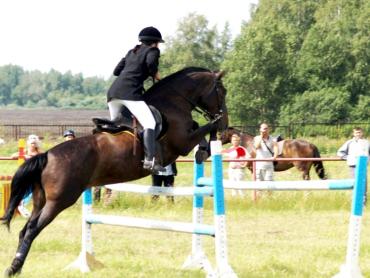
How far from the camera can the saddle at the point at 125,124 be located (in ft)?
26.5

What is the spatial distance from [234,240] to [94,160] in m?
3.28

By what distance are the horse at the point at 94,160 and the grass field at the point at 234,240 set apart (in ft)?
1.94

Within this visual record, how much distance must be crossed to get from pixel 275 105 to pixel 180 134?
1886 inches

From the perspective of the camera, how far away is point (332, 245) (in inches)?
392

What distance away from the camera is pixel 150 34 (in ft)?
26.7

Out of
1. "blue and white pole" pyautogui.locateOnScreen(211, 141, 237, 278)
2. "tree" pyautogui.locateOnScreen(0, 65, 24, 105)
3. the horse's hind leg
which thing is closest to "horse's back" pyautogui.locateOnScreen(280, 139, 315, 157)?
the horse's hind leg

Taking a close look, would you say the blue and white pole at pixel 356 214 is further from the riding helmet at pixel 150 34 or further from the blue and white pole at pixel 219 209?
the riding helmet at pixel 150 34

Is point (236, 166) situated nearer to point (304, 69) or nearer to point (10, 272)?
point (10, 272)

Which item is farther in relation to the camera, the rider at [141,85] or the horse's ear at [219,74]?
the horse's ear at [219,74]

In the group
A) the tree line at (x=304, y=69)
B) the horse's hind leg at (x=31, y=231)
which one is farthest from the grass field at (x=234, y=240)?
the tree line at (x=304, y=69)

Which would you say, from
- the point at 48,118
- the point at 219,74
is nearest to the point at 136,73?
the point at 219,74

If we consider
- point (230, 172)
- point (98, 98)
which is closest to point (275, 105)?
point (230, 172)

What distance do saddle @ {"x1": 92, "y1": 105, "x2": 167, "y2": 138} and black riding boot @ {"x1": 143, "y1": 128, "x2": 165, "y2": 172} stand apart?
11cm

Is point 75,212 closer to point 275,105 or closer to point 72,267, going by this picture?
point 72,267
